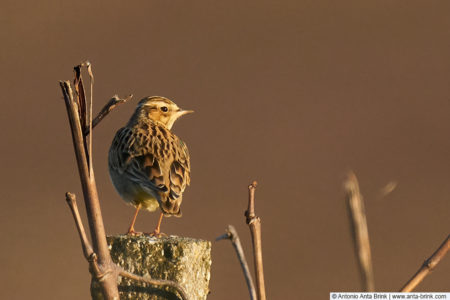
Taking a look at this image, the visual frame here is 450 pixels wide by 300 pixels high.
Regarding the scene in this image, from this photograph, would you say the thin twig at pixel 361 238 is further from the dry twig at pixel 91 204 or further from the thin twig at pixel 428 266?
the dry twig at pixel 91 204

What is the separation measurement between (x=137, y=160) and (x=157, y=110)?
3.86 ft

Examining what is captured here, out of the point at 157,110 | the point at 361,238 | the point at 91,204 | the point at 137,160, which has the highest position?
the point at 157,110

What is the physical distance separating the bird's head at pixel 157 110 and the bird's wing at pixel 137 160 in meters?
0.76

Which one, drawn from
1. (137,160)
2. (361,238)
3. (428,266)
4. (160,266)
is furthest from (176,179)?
(361,238)

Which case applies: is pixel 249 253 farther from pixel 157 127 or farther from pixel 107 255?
pixel 107 255

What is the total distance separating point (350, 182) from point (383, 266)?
9566mm

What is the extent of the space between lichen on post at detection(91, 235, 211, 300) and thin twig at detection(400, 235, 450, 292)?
60 cm

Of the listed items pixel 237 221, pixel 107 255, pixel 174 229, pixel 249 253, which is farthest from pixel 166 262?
pixel 237 221

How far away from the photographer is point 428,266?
160 centimetres

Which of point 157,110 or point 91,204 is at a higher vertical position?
point 157,110

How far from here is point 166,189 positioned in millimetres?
3494

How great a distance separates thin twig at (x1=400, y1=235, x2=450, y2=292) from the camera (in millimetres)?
1549

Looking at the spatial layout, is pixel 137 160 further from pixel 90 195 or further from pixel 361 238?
pixel 361 238

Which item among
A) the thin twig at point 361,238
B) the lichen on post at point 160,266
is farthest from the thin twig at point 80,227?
the lichen on post at point 160,266
